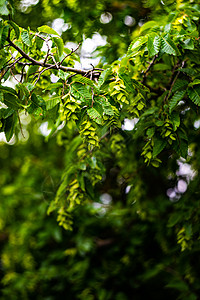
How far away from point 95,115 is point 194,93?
0.51m

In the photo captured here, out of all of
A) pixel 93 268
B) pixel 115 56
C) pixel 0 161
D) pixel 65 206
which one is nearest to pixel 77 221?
pixel 93 268

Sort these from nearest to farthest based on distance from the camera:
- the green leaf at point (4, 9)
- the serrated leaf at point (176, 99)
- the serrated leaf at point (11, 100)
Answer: the green leaf at point (4, 9) < the serrated leaf at point (11, 100) < the serrated leaf at point (176, 99)

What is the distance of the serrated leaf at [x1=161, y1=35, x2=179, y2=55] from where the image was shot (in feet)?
4.20

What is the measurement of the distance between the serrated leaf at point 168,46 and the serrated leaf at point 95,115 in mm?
438

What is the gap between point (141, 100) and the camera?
142 centimetres

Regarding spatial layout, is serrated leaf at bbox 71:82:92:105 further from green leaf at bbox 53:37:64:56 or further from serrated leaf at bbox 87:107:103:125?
green leaf at bbox 53:37:64:56

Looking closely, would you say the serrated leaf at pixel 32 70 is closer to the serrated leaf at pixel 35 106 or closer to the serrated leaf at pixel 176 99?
the serrated leaf at pixel 35 106

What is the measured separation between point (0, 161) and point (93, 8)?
4.13 m

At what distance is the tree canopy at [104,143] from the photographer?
1.32 m

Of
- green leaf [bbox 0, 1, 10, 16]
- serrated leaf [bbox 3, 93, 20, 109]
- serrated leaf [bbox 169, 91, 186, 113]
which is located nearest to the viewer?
green leaf [bbox 0, 1, 10, 16]

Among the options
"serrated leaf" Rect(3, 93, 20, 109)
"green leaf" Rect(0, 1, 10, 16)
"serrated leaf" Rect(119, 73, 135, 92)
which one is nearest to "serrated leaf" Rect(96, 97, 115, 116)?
"serrated leaf" Rect(119, 73, 135, 92)

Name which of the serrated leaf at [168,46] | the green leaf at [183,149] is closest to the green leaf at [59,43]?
the serrated leaf at [168,46]

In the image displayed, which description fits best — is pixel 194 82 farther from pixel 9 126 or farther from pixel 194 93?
pixel 9 126

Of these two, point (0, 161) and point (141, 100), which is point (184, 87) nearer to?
point (141, 100)
